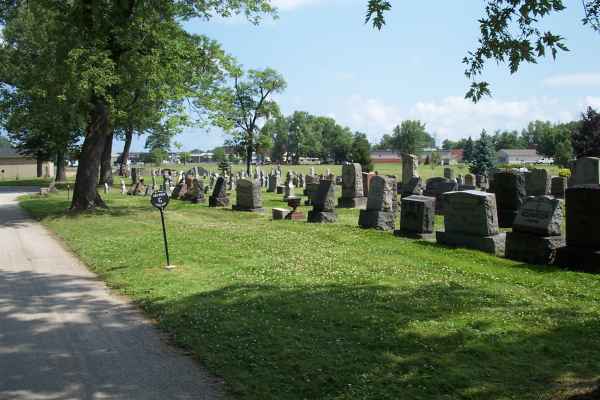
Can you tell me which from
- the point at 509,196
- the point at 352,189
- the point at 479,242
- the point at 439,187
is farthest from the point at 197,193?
the point at 479,242

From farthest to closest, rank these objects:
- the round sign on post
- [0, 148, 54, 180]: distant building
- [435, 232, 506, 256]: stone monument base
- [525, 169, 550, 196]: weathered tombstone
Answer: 1. [0, 148, 54, 180]: distant building
2. [525, 169, 550, 196]: weathered tombstone
3. [435, 232, 506, 256]: stone monument base
4. the round sign on post

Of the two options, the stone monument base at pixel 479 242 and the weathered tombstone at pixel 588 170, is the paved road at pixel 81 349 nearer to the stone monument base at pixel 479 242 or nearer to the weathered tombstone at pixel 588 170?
the stone monument base at pixel 479 242

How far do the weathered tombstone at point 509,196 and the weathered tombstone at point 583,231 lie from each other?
6071 millimetres

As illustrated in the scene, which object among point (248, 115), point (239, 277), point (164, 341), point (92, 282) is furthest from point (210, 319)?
point (248, 115)

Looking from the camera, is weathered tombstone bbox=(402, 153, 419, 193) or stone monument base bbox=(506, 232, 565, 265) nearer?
stone monument base bbox=(506, 232, 565, 265)

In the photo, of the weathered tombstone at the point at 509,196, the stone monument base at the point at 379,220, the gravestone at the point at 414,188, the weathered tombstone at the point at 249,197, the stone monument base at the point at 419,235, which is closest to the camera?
the stone monument base at the point at 419,235

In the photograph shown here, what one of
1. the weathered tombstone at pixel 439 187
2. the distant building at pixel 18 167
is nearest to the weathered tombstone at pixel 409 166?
the weathered tombstone at pixel 439 187

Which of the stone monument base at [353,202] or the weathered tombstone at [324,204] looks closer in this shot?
the weathered tombstone at [324,204]

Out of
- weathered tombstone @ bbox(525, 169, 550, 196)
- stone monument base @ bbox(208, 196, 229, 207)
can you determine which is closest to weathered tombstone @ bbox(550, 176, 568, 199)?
weathered tombstone @ bbox(525, 169, 550, 196)

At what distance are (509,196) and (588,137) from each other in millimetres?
37937

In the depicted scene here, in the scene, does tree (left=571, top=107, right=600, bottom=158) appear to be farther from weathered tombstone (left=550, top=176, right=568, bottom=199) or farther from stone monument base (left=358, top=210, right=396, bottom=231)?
stone monument base (left=358, top=210, right=396, bottom=231)

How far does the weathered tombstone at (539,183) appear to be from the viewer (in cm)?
2072

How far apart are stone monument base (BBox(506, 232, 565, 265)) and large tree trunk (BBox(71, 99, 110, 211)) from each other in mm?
16188

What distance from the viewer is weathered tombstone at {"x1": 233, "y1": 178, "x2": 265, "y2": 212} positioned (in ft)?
69.6
